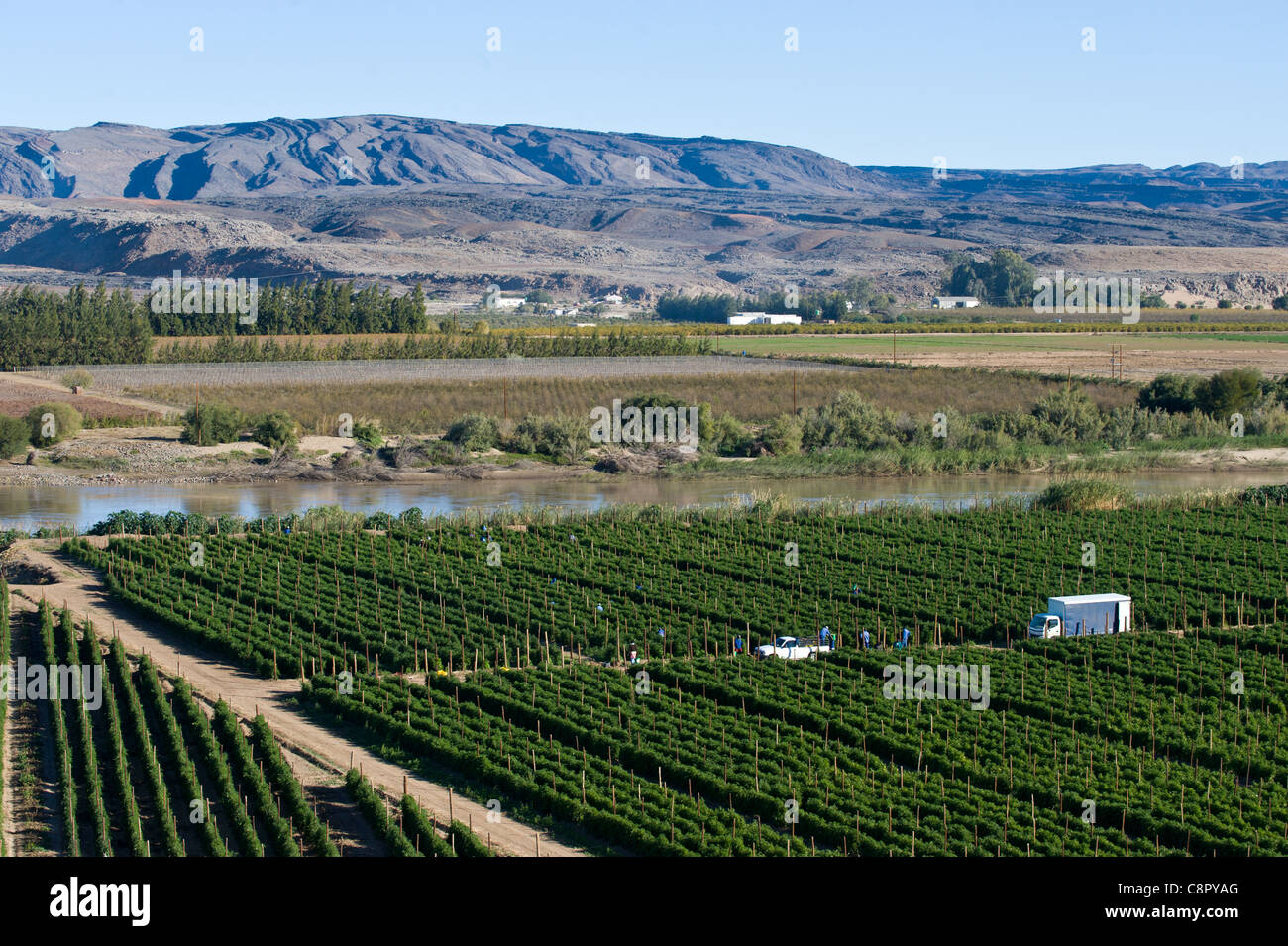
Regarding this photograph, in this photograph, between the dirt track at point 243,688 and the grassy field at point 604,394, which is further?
the grassy field at point 604,394

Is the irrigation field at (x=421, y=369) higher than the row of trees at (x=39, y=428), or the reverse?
the irrigation field at (x=421, y=369)

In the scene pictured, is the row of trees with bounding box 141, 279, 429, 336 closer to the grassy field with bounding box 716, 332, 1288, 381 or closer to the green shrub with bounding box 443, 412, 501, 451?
the grassy field with bounding box 716, 332, 1288, 381

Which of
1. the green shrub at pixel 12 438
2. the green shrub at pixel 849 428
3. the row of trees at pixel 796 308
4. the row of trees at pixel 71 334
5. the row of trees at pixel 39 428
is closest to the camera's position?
the green shrub at pixel 12 438

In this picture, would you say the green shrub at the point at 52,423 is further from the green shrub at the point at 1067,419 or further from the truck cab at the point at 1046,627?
the truck cab at the point at 1046,627

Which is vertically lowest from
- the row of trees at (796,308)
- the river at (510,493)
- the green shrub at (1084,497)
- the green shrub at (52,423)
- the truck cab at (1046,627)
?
the river at (510,493)

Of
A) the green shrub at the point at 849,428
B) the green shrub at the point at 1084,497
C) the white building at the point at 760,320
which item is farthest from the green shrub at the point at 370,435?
the white building at the point at 760,320

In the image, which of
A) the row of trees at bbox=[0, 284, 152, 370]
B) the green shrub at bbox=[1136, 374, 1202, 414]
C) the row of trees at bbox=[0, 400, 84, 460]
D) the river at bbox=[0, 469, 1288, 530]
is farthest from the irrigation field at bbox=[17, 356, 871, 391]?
the river at bbox=[0, 469, 1288, 530]
